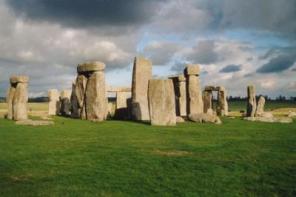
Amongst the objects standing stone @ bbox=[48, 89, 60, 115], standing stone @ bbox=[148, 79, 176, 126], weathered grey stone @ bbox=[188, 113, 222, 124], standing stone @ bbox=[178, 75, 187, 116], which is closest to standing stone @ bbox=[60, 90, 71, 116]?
standing stone @ bbox=[48, 89, 60, 115]

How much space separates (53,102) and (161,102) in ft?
51.1

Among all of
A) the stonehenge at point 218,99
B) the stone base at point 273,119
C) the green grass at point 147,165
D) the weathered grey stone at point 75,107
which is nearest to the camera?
the green grass at point 147,165

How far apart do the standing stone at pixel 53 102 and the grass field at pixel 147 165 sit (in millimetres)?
18472

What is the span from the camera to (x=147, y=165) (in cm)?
1098

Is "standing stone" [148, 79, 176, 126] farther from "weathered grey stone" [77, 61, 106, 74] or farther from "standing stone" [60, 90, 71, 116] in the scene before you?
"standing stone" [60, 90, 71, 116]

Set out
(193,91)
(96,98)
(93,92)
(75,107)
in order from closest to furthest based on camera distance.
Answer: (96,98), (93,92), (75,107), (193,91)

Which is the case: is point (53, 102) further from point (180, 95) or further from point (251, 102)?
point (251, 102)

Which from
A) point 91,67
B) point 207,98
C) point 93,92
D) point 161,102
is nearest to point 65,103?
point 91,67

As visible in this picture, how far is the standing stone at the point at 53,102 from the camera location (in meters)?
35.4

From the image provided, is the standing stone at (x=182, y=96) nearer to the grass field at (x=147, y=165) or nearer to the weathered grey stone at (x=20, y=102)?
the weathered grey stone at (x=20, y=102)

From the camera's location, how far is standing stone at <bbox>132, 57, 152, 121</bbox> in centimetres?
2677

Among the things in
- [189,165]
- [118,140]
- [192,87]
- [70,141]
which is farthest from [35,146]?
[192,87]

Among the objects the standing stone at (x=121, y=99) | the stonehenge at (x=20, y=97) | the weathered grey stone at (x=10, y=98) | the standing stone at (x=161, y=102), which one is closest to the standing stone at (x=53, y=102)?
the standing stone at (x=121, y=99)

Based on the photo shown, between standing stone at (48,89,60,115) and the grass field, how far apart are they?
1847cm
